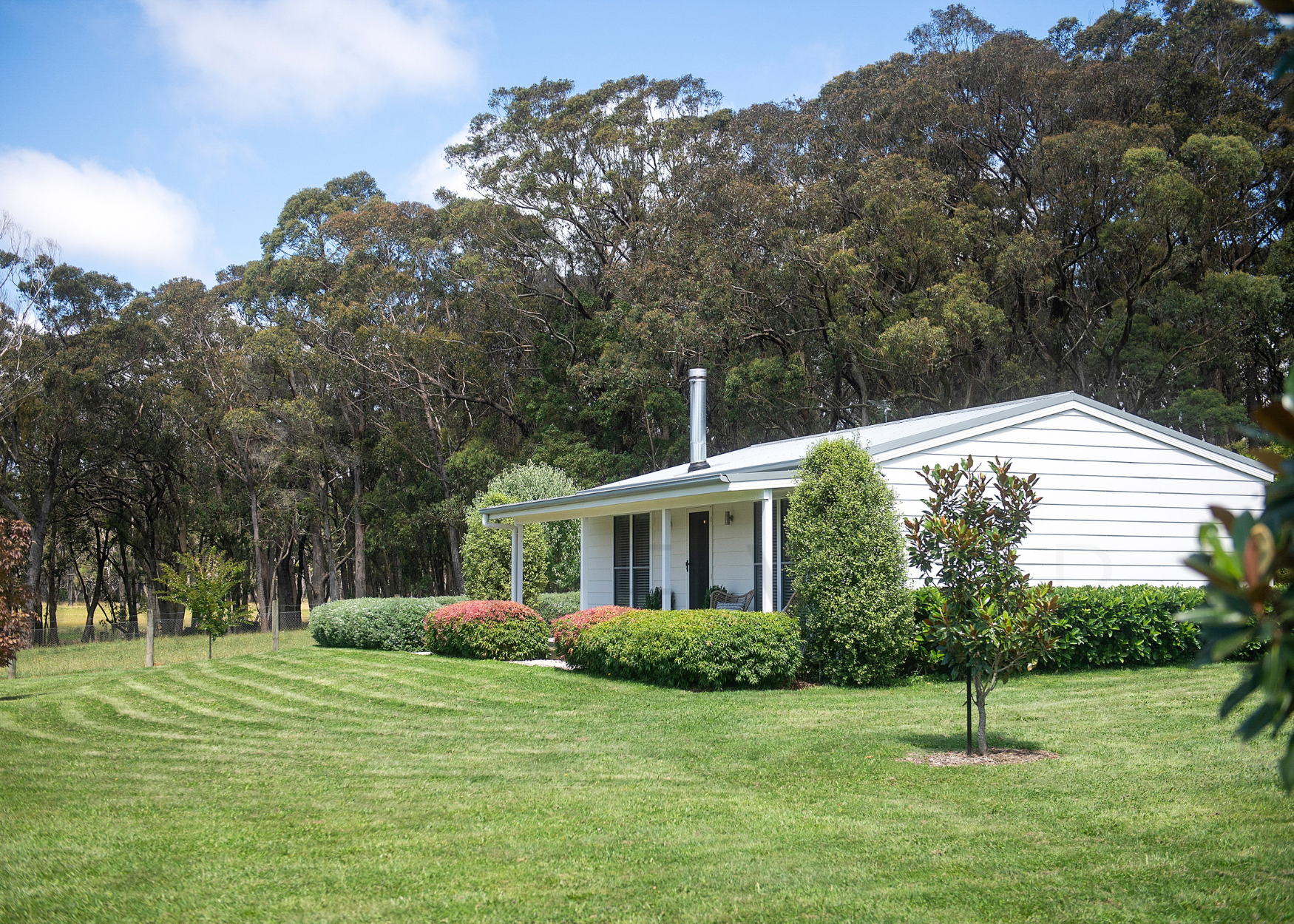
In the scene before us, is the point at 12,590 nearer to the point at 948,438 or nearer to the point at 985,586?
the point at 985,586

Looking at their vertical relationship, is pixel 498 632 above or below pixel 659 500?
below

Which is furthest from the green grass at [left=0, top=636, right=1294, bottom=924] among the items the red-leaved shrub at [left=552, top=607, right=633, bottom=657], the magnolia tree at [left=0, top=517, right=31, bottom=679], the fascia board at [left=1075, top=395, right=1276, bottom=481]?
the fascia board at [left=1075, top=395, right=1276, bottom=481]

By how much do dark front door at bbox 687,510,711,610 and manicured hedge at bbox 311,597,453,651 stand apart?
6.03 metres

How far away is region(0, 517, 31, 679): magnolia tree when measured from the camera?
1407cm

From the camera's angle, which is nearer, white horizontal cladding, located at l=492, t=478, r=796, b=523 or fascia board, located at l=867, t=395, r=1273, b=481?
fascia board, located at l=867, t=395, r=1273, b=481

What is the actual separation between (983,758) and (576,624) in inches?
329

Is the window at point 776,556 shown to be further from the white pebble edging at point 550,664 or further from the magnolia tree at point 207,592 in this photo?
the magnolia tree at point 207,592

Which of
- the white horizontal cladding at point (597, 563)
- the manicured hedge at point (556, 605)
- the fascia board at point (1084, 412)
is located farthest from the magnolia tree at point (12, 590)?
the fascia board at point (1084, 412)

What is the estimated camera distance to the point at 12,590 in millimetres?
14273

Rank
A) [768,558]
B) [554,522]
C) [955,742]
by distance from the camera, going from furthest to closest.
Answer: [554,522] < [768,558] < [955,742]

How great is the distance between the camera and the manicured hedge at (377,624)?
2111cm

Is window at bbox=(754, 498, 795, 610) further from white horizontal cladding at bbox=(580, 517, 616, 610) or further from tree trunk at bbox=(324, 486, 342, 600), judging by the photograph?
tree trunk at bbox=(324, 486, 342, 600)

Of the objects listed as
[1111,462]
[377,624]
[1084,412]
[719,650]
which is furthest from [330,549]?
[1111,462]

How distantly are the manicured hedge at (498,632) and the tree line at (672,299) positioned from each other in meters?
13.3
